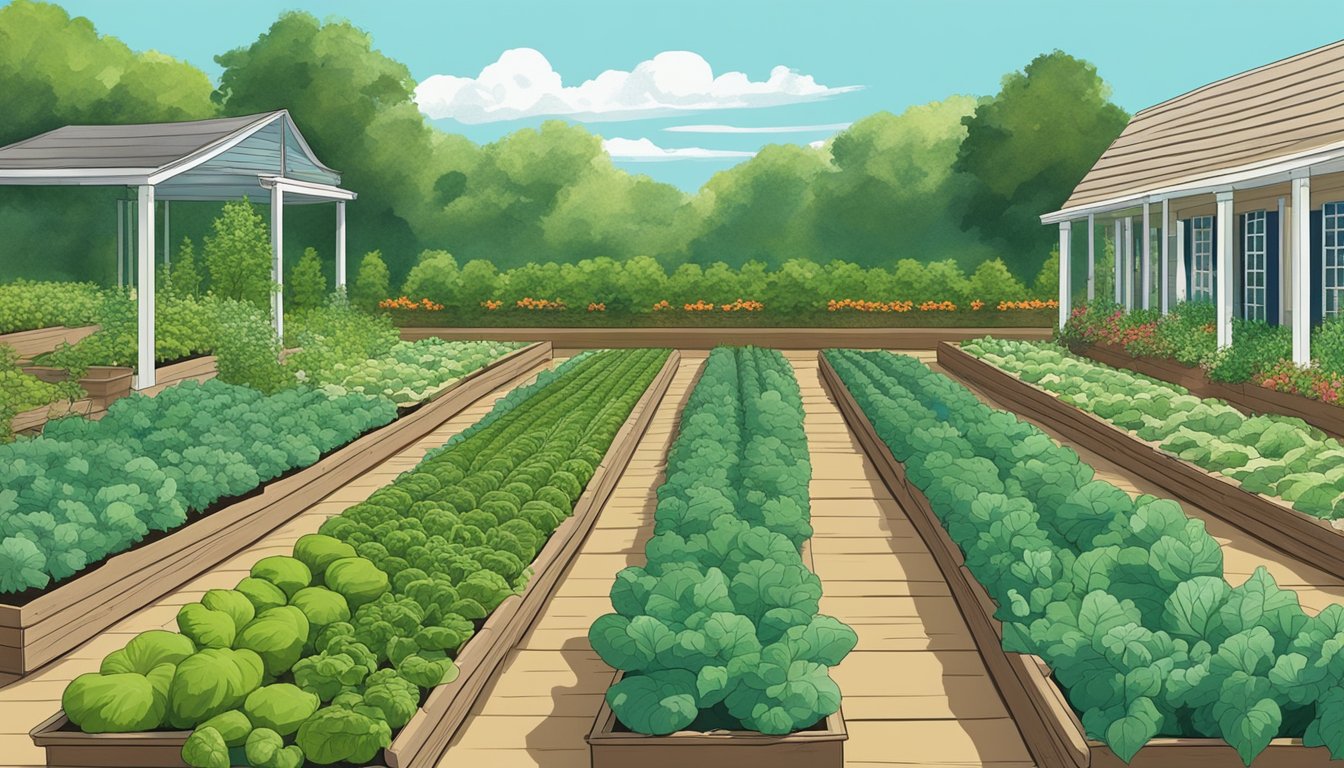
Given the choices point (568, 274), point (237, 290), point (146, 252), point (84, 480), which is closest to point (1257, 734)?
point (84, 480)

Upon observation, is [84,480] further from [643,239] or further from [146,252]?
[643,239]

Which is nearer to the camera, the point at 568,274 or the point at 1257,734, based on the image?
the point at 1257,734

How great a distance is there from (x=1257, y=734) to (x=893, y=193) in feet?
87.7

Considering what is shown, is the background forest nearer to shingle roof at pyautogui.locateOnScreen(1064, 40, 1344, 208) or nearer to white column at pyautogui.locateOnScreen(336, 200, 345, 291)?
shingle roof at pyautogui.locateOnScreen(1064, 40, 1344, 208)

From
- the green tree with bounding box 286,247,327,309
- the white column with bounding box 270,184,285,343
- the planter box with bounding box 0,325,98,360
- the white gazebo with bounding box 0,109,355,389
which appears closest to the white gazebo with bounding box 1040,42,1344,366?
the white column with bounding box 270,184,285,343

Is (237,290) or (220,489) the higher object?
(237,290)

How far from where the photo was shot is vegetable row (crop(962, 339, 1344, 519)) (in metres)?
7.89

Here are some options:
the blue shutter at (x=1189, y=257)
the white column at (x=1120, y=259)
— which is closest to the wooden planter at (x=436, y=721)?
the blue shutter at (x=1189, y=257)

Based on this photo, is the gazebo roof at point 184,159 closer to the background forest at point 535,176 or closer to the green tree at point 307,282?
the green tree at point 307,282

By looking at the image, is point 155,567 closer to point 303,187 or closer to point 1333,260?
point 303,187

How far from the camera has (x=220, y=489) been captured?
8008 mm

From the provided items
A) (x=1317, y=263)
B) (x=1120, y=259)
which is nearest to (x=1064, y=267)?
(x=1120, y=259)

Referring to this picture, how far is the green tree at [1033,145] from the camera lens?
2652 centimetres

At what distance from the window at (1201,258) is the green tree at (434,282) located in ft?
45.5
